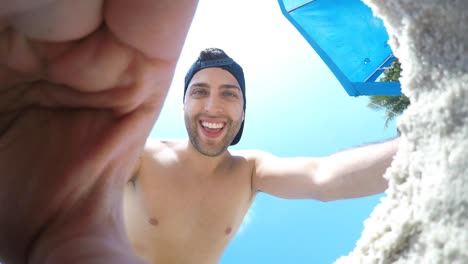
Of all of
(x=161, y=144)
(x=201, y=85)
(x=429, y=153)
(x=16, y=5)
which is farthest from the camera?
(x=161, y=144)

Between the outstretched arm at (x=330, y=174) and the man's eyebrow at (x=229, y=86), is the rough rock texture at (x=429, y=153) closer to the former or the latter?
the outstretched arm at (x=330, y=174)

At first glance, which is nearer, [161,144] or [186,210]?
[186,210]

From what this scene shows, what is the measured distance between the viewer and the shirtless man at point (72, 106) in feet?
1.56

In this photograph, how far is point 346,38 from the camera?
6.39 ft

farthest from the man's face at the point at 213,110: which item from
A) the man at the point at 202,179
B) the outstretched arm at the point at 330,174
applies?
the outstretched arm at the point at 330,174

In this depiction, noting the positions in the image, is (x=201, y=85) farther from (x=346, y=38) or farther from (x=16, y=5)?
(x=16, y=5)

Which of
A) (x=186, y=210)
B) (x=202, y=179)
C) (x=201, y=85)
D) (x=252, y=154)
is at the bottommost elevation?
(x=186, y=210)

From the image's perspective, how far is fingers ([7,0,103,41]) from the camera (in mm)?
465

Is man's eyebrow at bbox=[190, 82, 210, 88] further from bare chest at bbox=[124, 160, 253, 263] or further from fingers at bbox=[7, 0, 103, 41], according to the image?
fingers at bbox=[7, 0, 103, 41]

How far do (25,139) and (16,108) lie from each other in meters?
0.05

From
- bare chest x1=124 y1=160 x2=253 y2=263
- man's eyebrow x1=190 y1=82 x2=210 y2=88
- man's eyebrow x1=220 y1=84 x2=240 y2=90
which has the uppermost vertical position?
man's eyebrow x1=220 y1=84 x2=240 y2=90

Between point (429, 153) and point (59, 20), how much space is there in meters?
0.41

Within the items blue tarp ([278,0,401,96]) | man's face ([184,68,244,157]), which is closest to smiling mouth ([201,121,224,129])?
man's face ([184,68,244,157])

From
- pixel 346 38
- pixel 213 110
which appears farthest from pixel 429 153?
pixel 213 110
